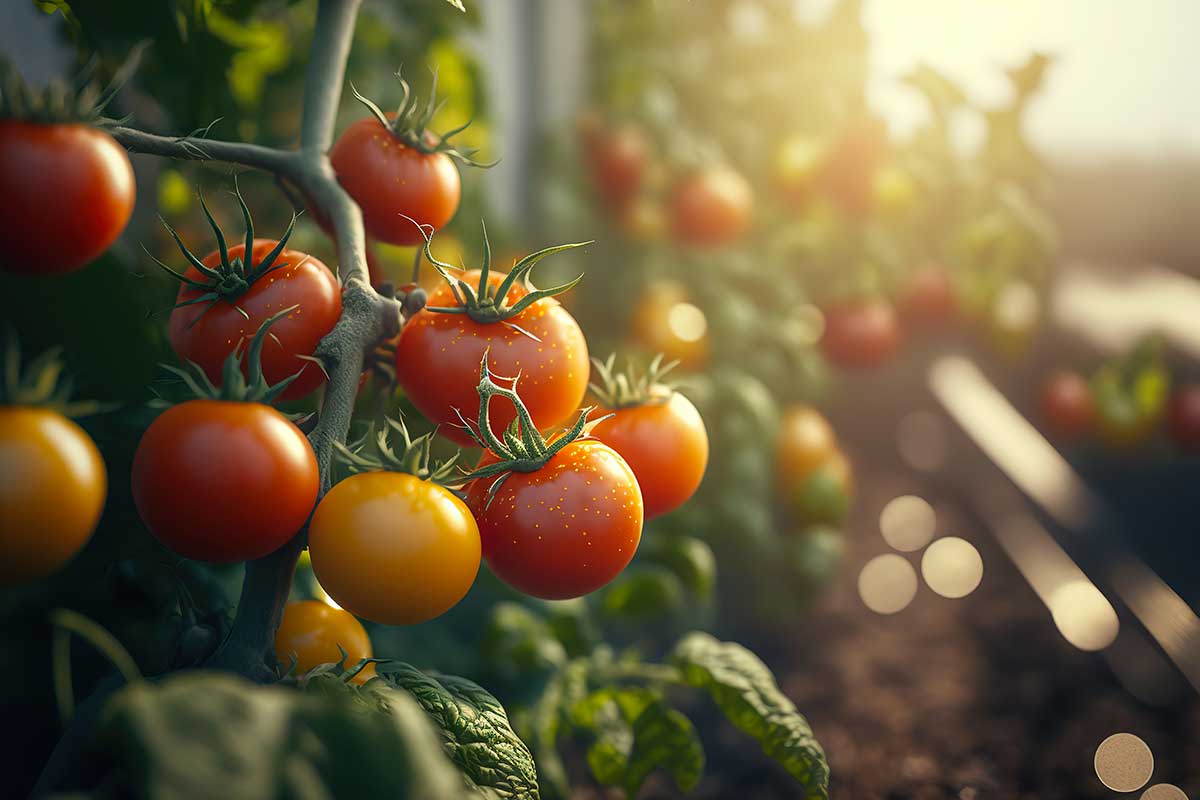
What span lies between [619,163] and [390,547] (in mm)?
1443

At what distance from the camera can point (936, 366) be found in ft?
7.48

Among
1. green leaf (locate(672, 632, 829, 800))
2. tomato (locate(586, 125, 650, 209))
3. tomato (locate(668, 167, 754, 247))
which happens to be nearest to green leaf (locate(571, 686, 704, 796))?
green leaf (locate(672, 632, 829, 800))

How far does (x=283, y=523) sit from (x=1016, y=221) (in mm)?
1844

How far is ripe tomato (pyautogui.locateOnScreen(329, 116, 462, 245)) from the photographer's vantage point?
624 mm

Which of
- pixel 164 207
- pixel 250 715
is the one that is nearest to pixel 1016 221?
pixel 164 207

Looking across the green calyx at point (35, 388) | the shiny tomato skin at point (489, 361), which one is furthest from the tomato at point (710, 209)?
the green calyx at point (35, 388)

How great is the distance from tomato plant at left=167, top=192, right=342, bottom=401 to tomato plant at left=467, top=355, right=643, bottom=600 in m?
0.12

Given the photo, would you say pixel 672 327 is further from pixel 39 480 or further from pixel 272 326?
pixel 39 480

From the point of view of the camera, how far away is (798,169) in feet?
6.11

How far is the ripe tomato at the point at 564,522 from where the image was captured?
53 centimetres

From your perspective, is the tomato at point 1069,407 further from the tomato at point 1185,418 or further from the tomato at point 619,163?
the tomato at point 619,163

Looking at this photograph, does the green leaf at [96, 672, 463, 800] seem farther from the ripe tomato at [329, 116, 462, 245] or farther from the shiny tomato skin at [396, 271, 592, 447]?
the ripe tomato at [329, 116, 462, 245]

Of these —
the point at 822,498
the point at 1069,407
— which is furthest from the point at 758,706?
the point at 1069,407

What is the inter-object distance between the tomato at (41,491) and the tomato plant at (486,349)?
0.67 ft
